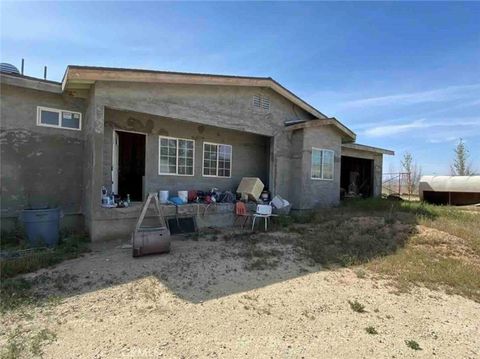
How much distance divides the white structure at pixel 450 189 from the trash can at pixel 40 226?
20.1 meters

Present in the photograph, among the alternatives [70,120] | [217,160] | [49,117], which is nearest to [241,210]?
[217,160]

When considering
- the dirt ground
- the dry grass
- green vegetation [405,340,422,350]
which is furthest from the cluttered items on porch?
green vegetation [405,340,422,350]

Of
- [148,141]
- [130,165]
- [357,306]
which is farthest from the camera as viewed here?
[130,165]

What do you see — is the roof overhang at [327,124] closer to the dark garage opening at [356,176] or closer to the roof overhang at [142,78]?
the roof overhang at [142,78]

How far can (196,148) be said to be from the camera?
33.3 feet

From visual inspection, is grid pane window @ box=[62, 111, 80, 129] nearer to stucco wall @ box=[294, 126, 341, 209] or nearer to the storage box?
the storage box

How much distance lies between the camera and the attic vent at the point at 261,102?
404 inches

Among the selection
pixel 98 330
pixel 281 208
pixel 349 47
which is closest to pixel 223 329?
pixel 98 330

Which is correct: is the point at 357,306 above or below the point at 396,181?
below

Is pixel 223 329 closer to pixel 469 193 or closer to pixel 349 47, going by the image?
pixel 349 47

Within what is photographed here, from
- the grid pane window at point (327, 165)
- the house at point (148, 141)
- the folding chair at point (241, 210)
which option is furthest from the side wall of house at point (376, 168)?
the folding chair at point (241, 210)

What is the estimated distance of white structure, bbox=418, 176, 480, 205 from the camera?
1733 cm

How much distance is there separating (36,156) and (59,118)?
112cm

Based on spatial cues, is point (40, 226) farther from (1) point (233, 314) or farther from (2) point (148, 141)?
(1) point (233, 314)
